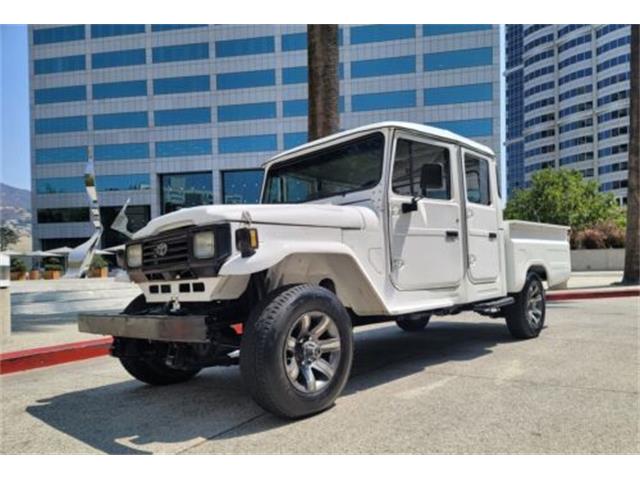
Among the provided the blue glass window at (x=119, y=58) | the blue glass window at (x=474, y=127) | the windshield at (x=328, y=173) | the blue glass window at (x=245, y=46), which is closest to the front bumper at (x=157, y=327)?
the windshield at (x=328, y=173)

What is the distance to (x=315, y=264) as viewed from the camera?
14.7 ft

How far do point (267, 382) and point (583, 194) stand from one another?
40774 millimetres

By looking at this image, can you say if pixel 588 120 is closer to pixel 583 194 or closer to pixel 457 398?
pixel 583 194

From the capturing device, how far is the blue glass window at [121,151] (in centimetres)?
4831

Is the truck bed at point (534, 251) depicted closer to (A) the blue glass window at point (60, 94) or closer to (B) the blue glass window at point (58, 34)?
(A) the blue glass window at point (60, 94)

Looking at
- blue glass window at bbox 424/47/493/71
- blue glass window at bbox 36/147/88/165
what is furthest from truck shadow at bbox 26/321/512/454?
blue glass window at bbox 36/147/88/165

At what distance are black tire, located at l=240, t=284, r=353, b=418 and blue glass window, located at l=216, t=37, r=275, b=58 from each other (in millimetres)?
45592

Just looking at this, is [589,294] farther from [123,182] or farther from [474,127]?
[123,182]

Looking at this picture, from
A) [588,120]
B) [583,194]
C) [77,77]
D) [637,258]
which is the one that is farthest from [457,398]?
[588,120]

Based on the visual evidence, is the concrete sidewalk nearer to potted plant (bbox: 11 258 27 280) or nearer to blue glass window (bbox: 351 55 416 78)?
potted plant (bbox: 11 258 27 280)

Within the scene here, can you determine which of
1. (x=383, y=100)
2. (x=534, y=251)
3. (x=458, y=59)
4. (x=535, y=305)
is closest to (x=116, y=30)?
(x=383, y=100)

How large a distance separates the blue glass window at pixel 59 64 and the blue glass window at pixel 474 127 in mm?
32829

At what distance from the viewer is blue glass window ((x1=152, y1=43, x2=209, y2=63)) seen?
47531 millimetres

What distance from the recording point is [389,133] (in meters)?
4.93
